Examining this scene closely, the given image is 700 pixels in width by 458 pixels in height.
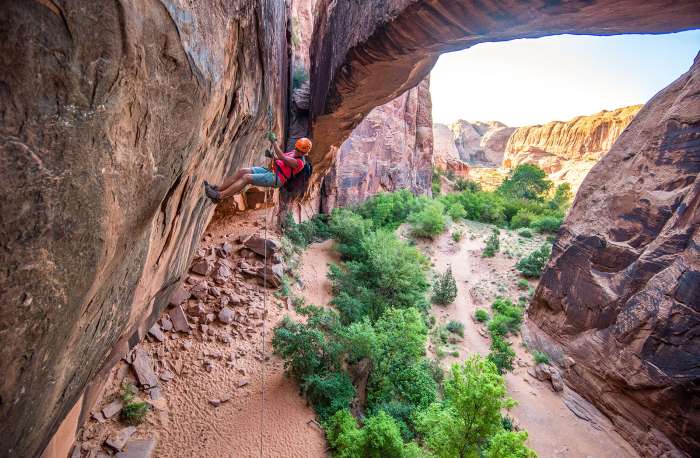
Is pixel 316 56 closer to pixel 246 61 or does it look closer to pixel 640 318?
pixel 246 61

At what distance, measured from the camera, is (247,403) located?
755cm

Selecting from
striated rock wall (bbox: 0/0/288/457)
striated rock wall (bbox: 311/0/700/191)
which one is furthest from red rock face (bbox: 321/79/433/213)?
striated rock wall (bbox: 0/0/288/457)

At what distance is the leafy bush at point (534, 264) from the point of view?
1560 centimetres

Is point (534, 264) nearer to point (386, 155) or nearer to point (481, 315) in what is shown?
point (481, 315)

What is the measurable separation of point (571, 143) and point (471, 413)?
4397cm

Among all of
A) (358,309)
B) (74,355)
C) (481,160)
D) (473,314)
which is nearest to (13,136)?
(74,355)

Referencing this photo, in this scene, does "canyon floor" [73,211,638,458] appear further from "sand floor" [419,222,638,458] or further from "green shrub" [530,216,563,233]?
"green shrub" [530,216,563,233]

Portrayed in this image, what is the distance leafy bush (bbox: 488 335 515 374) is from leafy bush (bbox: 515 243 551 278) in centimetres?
551

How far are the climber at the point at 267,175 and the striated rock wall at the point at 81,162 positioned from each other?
1365mm

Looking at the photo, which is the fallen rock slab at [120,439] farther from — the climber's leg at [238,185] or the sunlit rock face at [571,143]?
the sunlit rock face at [571,143]

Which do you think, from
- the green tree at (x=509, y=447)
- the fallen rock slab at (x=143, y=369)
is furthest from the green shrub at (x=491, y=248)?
the fallen rock slab at (x=143, y=369)

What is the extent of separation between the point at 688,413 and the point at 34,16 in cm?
1233

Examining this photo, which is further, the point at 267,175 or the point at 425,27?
the point at 267,175

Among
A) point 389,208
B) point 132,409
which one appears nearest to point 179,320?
point 132,409
